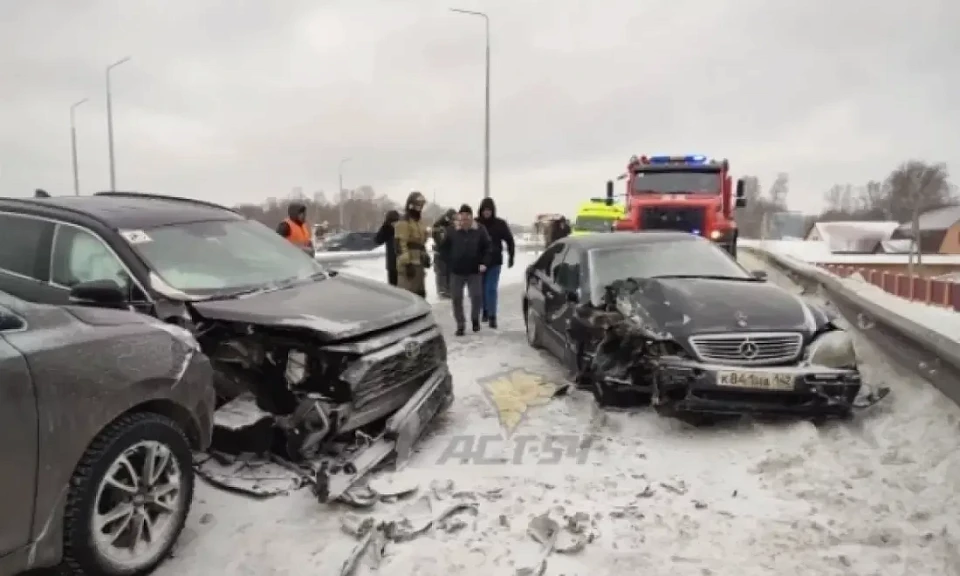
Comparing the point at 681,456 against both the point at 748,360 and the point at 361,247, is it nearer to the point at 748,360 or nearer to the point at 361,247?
the point at 748,360

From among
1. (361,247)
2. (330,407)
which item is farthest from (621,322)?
(361,247)

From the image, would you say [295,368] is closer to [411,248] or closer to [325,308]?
[325,308]

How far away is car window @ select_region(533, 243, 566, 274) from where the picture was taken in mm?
8209

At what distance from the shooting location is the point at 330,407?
434 cm

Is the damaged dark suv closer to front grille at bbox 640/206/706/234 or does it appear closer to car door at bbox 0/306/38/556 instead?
car door at bbox 0/306/38/556

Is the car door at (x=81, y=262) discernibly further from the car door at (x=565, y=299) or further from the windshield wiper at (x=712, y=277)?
the windshield wiper at (x=712, y=277)

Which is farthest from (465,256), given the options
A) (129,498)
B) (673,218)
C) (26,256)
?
(673,218)

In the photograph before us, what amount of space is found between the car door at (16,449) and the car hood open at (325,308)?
1.64 metres

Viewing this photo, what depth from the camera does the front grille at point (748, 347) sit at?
17.2 ft

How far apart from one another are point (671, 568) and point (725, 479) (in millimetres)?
1223

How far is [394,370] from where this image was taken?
476 cm

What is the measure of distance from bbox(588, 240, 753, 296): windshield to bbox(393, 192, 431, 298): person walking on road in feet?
9.02

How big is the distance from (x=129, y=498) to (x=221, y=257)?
227 centimetres

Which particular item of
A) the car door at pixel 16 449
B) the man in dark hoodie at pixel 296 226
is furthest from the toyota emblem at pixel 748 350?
the man in dark hoodie at pixel 296 226
